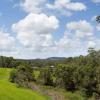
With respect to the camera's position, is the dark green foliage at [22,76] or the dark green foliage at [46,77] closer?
the dark green foliage at [22,76]

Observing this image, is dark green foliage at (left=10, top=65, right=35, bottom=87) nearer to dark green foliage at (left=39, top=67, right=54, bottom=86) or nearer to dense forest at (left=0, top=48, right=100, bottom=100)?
dense forest at (left=0, top=48, right=100, bottom=100)

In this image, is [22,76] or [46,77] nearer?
[22,76]

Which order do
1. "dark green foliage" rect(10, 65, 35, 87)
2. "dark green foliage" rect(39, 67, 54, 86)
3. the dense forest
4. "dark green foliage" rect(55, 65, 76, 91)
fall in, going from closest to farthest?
the dense forest → "dark green foliage" rect(10, 65, 35, 87) → "dark green foliage" rect(55, 65, 76, 91) → "dark green foliage" rect(39, 67, 54, 86)

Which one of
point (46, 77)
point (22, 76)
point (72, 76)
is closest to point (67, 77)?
point (72, 76)

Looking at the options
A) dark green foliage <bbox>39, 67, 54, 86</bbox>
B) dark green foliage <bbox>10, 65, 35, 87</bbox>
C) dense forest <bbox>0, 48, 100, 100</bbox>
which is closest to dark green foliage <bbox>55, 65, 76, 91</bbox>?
dense forest <bbox>0, 48, 100, 100</bbox>

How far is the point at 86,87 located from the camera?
109250 millimetres

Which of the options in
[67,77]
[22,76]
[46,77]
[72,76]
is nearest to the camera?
[72,76]

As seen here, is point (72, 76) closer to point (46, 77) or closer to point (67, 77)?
point (67, 77)

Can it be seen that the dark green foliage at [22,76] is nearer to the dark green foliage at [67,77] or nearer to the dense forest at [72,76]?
the dense forest at [72,76]

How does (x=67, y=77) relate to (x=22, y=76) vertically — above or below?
below

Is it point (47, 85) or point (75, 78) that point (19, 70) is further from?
point (75, 78)

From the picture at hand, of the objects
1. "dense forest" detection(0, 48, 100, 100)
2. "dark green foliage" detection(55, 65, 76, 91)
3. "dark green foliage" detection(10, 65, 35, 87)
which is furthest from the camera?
"dark green foliage" detection(55, 65, 76, 91)

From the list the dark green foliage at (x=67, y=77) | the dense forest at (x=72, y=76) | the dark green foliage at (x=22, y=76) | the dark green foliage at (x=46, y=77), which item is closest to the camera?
the dense forest at (x=72, y=76)

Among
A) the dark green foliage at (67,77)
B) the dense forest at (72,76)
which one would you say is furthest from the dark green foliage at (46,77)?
the dark green foliage at (67,77)
